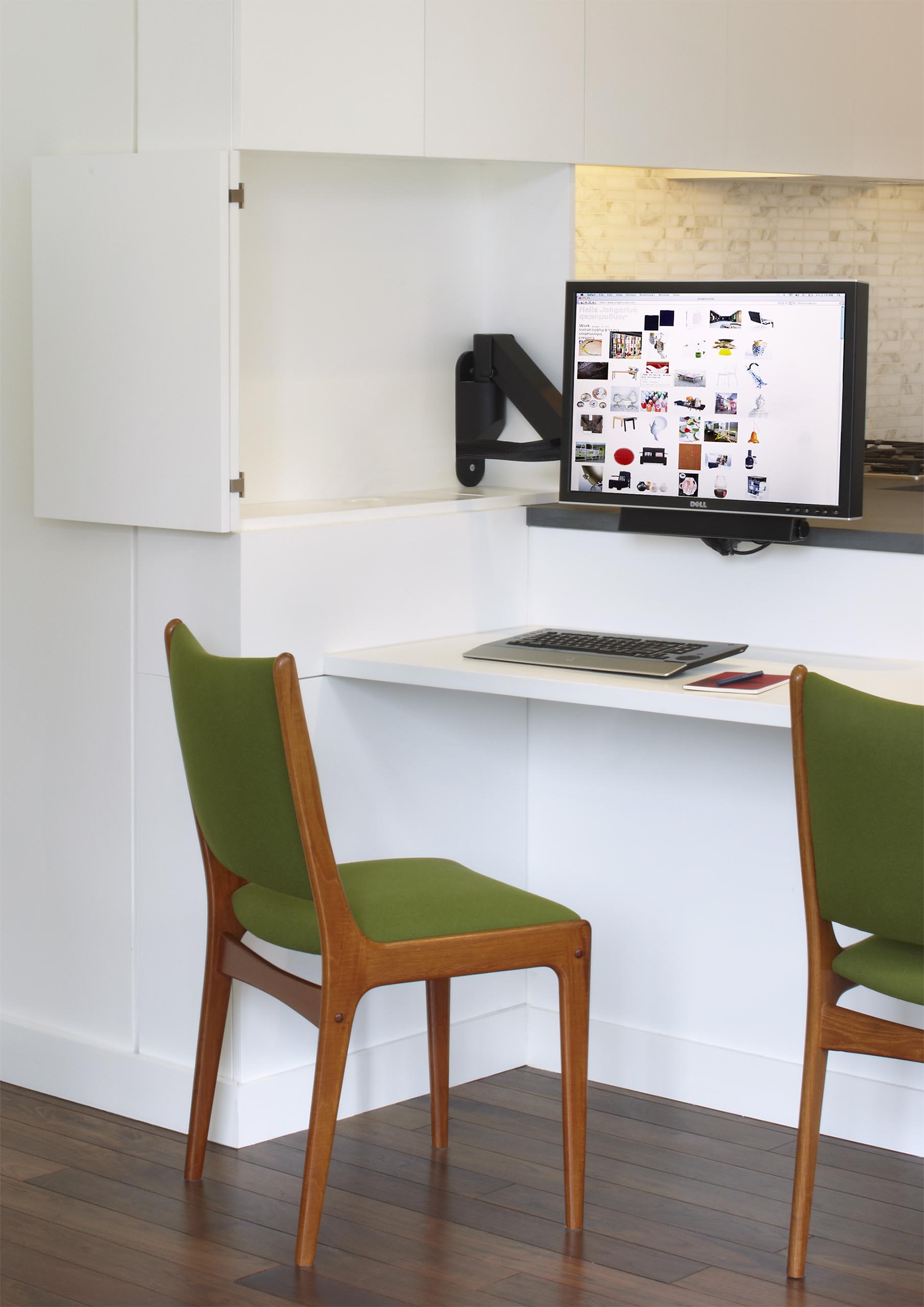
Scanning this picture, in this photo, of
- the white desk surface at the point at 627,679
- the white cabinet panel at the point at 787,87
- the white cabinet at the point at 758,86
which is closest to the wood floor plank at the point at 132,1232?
the white desk surface at the point at 627,679

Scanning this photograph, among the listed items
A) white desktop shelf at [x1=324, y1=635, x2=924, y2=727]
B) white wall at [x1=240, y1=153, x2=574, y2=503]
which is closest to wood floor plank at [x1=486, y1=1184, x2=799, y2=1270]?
white desktop shelf at [x1=324, y1=635, x2=924, y2=727]

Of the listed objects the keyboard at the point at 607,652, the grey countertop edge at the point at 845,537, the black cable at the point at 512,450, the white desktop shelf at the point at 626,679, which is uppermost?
the black cable at the point at 512,450

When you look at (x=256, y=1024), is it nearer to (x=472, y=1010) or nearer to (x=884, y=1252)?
(x=472, y=1010)

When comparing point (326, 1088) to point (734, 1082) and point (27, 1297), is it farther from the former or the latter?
point (734, 1082)

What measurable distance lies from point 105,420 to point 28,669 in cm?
57

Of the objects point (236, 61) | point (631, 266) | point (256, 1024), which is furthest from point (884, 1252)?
point (631, 266)

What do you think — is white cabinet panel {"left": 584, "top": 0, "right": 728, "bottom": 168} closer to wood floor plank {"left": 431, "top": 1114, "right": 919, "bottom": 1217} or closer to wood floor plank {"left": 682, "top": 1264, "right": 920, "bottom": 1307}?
wood floor plank {"left": 431, "top": 1114, "right": 919, "bottom": 1217}

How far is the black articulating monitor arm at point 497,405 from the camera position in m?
3.48

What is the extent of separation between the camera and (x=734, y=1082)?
319 centimetres

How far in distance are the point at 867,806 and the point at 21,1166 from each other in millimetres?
1620

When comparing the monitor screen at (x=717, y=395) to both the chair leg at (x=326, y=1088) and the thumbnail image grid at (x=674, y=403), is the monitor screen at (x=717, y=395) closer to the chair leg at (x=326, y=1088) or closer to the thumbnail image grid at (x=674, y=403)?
the thumbnail image grid at (x=674, y=403)

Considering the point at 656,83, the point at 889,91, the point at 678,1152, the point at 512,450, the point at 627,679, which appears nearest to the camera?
the point at 627,679

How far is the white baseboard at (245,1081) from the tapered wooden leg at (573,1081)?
0.61m

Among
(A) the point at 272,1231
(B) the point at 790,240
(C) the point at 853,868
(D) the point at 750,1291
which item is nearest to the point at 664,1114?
(D) the point at 750,1291
